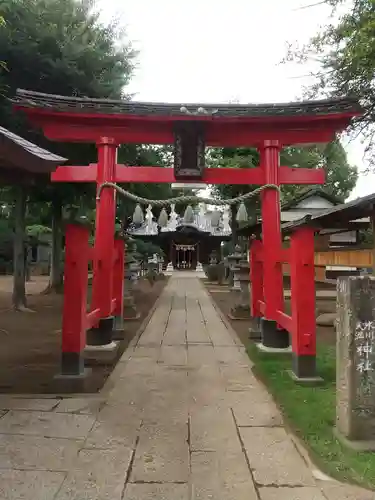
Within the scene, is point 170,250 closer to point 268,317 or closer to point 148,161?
point 148,161

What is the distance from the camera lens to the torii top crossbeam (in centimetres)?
852

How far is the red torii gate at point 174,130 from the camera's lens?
845 cm

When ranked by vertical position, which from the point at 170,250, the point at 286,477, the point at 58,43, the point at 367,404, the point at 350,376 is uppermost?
the point at 58,43

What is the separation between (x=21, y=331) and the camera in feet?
30.1

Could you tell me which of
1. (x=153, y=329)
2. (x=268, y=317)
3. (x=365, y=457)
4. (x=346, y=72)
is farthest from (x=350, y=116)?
(x=365, y=457)

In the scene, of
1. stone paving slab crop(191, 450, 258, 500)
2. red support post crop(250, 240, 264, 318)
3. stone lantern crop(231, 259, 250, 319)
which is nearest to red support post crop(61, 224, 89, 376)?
stone paving slab crop(191, 450, 258, 500)

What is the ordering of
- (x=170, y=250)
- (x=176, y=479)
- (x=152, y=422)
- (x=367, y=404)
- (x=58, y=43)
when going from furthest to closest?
(x=170, y=250)
(x=58, y=43)
(x=152, y=422)
(x=367, y=404)
(x=176, y=479)

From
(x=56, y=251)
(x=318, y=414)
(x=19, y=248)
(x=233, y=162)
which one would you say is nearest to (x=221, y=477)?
(x=318, y=414)

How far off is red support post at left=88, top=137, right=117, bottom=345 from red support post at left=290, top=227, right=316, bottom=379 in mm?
3363

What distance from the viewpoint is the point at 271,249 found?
8117 mm

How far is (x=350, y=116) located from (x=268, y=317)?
445 centimetres

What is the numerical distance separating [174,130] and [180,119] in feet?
1.26

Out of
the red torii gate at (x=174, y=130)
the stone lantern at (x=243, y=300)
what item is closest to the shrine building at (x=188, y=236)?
the stone lantern at (x=243, y=300)

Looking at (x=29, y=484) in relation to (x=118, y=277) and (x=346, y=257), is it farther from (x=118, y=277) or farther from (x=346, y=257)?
(x=346, y=257)
